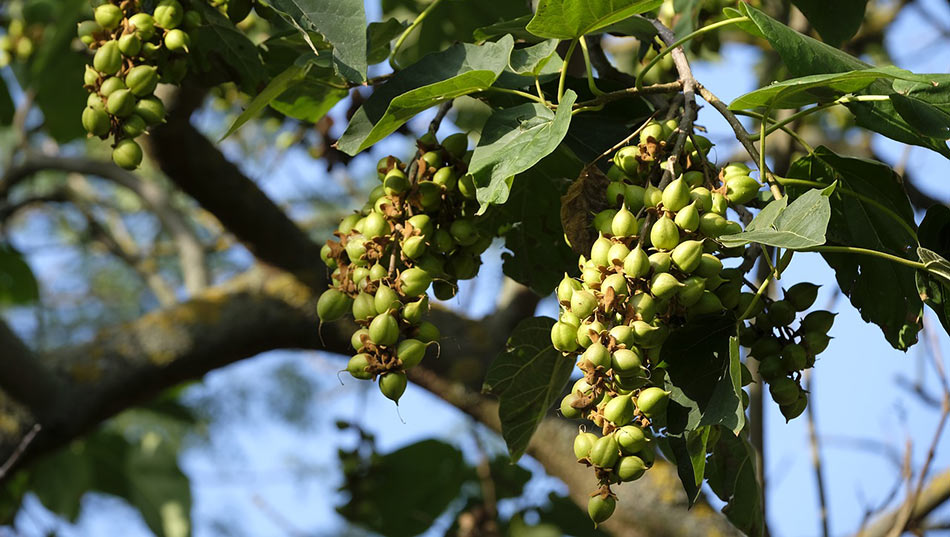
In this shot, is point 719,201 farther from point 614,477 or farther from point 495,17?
point 495,17

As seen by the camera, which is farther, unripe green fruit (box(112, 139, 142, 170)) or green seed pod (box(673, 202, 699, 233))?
unripe green fruit (box(112, 139, 142, 170))

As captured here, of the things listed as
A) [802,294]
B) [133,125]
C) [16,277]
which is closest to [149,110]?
[133,125]

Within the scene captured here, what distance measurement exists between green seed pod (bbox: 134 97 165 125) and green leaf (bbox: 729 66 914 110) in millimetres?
563

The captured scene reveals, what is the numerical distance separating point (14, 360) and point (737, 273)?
5.37 ft

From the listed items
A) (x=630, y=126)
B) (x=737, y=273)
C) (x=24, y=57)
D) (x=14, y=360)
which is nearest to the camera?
Result: (x=737, y=273)

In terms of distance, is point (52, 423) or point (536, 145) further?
point (52, 423)

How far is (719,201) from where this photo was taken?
795 mm

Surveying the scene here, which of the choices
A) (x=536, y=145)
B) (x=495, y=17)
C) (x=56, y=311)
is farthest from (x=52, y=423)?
(x=56, y=311)

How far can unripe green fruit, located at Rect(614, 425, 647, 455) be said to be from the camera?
712 mm

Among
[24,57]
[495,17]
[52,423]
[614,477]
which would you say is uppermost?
[495,17]

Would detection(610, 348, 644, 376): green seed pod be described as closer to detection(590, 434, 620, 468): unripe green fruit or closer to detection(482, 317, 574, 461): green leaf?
detection(590, 434, 620, 468): unripe green fruit

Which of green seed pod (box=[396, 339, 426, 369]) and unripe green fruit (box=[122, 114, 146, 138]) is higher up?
unripe green fruit (box=[122, 114, 146, 138])

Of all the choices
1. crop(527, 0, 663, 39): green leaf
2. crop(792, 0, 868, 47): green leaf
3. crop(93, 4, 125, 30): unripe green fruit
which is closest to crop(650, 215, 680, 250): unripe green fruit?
crop(527, 0, 663, 39): green leaf

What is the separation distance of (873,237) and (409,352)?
0.48 metres
